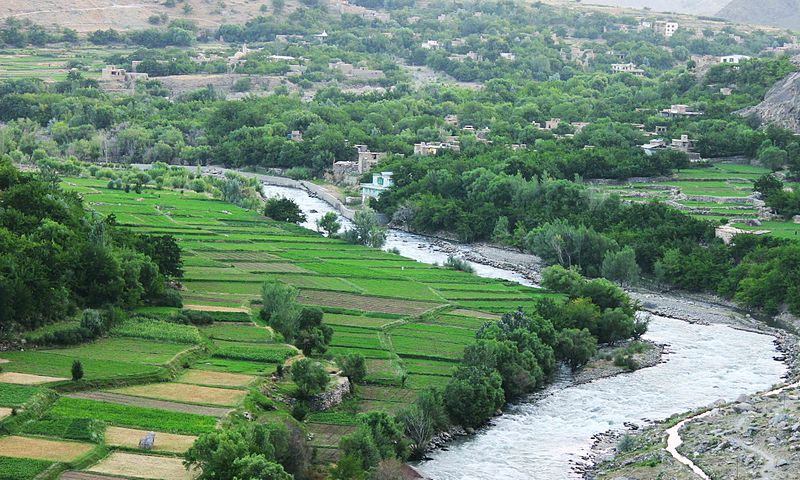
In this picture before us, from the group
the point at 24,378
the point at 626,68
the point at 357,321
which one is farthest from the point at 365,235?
the point at 626,68

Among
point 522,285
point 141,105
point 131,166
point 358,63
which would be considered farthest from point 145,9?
point 522,285

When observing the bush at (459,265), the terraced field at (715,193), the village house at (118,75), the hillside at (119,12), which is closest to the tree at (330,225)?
the bush at (459,265)

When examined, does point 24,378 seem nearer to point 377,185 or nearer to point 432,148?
point 377,185

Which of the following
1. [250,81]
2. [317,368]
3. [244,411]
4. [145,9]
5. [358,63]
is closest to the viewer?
[244,411]

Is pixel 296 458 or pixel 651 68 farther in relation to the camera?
pixel 651 68

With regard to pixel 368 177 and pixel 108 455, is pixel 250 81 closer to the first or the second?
pixel 368 177

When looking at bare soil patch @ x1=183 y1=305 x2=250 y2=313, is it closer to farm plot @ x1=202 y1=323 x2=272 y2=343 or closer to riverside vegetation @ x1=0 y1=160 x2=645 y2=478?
riverside vegetation @ x1=0 y1=160 x2=645 y2=478
